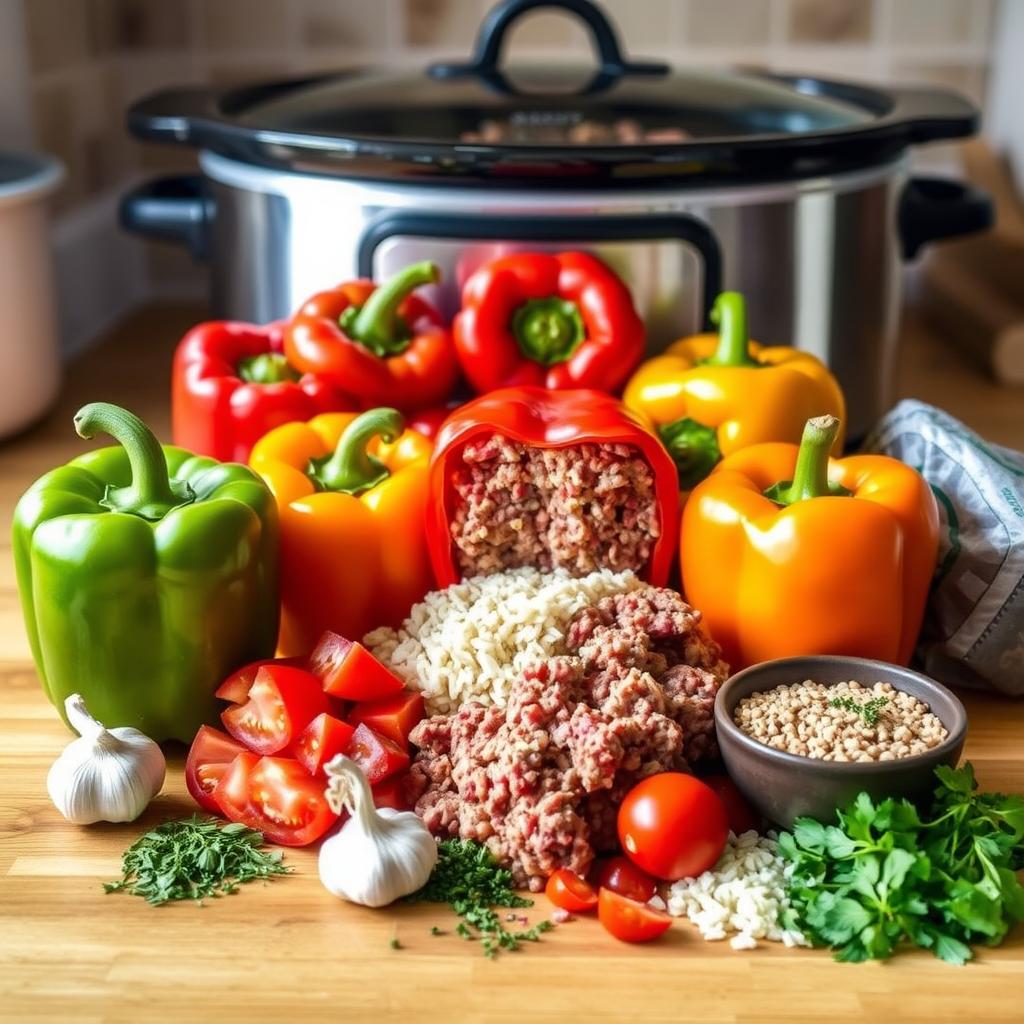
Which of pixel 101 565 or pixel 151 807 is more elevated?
pixel 101 565

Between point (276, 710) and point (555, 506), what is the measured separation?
40cm

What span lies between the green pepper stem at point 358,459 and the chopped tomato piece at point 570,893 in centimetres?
60

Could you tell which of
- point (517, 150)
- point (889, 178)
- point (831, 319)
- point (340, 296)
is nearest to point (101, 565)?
point (340, 296)

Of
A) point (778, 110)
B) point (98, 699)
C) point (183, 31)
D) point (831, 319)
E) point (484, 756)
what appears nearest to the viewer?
point (484, 756)

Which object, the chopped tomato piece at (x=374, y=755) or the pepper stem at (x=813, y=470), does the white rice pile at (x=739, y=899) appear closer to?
the chopped tomato piece at (x=374, y=755)

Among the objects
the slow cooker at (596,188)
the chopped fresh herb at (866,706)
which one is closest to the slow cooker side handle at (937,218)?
the slow cooker at (596,188)

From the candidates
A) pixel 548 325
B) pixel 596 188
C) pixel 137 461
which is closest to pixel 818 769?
pixel 137 461

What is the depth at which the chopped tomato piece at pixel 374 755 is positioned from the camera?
1.47m

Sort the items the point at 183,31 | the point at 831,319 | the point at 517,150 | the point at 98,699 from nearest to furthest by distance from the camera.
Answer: the point at 98,699
the point at 517,150
the point at 831,319
the point at 183,31

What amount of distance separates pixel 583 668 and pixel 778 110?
126 centimetres

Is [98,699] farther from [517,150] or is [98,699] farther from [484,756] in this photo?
[517,150]

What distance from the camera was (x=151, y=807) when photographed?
1.52 m

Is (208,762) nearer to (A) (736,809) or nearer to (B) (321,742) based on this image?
(B) (321,742)

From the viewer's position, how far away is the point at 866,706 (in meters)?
1.45
